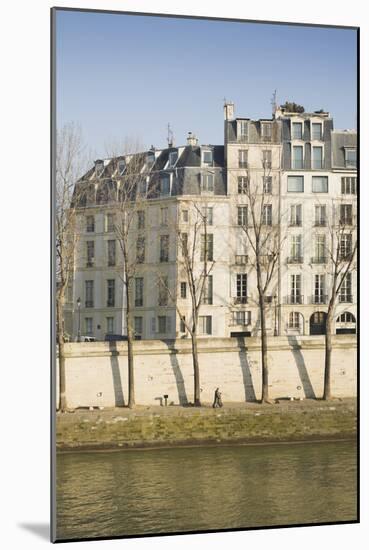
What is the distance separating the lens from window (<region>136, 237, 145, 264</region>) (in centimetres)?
870

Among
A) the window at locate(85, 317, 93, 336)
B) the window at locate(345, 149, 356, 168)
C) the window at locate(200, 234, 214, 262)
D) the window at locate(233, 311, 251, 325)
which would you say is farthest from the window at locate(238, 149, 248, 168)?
the window at locate(85, 317, 93, 336)

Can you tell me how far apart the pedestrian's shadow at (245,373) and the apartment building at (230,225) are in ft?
0.28

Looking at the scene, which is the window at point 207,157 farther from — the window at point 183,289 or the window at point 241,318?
the window at point 241,318

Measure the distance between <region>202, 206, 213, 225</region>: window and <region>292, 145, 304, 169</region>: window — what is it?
661 mm

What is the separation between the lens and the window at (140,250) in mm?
8703

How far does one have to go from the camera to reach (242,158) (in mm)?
8961

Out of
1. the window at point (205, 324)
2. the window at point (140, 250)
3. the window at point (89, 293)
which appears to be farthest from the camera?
the window at point (205, 324)

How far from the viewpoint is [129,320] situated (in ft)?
28.7

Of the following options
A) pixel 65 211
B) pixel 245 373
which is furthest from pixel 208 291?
pixel 65 211

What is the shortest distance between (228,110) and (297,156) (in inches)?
26.7

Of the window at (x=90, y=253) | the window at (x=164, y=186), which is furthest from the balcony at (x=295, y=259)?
the window at (x=90, y=253)

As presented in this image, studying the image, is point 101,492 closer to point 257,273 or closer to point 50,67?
point 257,273

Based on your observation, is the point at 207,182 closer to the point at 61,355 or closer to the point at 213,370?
the point at 213,370

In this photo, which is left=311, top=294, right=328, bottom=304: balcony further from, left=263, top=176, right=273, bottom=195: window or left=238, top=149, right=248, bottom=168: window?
left=238, top=149, right=248, bottom=168: window
